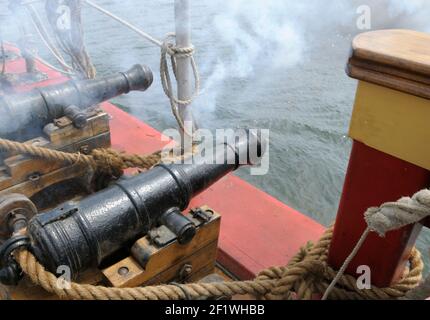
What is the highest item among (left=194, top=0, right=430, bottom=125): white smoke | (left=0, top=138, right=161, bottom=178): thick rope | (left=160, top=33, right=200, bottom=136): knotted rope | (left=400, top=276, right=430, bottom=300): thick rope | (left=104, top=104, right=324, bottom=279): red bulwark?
(left=160, top=33, right=200, bottom=136): knotted rope

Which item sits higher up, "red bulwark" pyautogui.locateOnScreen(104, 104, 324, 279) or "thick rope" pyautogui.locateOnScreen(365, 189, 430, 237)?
"thick rope" pyautogui.locateOnScreen(365, 189, 430, 237)

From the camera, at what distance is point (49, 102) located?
8.14 ft

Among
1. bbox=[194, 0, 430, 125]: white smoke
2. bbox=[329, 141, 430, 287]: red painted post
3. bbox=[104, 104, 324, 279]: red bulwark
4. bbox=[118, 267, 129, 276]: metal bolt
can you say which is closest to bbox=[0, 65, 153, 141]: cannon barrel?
bbox=[104, 104, 324, 279]: red bulwark

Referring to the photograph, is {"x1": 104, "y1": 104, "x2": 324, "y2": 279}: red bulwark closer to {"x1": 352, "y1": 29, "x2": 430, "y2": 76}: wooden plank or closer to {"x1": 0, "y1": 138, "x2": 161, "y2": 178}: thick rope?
{"x1": 0, "y1": 138, "x2": 161, "y2": 178}: thick rope

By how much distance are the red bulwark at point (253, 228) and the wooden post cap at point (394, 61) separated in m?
1.29

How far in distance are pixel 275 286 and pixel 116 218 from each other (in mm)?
661

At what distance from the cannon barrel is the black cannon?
3.21 feet

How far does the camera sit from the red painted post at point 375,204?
3.81 feet

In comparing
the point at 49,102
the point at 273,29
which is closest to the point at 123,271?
the point at 49,102

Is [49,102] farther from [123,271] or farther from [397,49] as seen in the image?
[397,49]

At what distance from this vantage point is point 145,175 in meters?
1.75

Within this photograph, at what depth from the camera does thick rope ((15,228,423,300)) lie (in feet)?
4.48

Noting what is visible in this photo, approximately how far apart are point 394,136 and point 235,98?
518 cm

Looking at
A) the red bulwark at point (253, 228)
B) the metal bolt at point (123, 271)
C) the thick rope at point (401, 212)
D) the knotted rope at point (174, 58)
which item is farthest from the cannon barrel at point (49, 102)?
the thick rope at point (401, 212)
